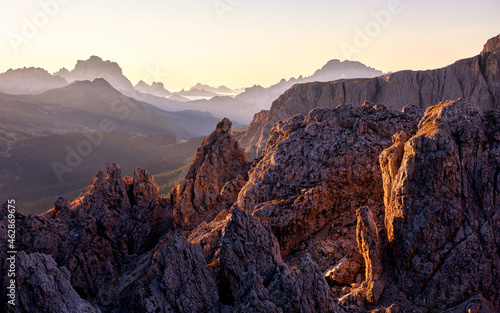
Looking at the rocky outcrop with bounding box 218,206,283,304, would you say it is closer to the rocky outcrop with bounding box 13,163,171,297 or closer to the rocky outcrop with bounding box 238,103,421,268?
the rocky outcrop with bounding box 238,103,421,268

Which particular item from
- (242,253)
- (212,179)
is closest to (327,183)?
(242,253)

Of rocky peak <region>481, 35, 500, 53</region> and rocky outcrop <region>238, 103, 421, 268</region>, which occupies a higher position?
rocky peak <region>481, 35, 500, 53</region>

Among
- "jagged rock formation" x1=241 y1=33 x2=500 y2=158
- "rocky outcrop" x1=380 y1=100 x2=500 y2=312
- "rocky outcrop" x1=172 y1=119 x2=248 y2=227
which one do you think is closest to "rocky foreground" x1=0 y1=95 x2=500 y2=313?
"rocky outcrop" x1=380 y1=100 x2=500 y2=312

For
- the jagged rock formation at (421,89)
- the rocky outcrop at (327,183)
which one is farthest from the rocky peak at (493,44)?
the rocky outcrop at (327,183)

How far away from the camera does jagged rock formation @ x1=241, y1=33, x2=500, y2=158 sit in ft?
475

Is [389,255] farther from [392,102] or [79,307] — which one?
[392,102]

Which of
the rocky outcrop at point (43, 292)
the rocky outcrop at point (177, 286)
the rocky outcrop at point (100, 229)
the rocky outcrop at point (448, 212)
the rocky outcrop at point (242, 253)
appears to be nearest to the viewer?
the rocky outcrop at point (448, 212)

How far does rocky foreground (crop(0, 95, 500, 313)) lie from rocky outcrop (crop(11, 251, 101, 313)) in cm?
8

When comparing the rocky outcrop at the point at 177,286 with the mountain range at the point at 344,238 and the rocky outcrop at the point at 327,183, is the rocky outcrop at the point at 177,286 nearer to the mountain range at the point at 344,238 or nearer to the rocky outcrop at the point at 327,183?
the mountain range at the point at 344,238

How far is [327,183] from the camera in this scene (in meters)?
39.4

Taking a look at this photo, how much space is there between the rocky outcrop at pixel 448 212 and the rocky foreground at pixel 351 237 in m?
0.07

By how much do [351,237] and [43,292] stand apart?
1090 inches

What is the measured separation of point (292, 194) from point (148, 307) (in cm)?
2059

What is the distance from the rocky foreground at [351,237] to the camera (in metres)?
24.7
